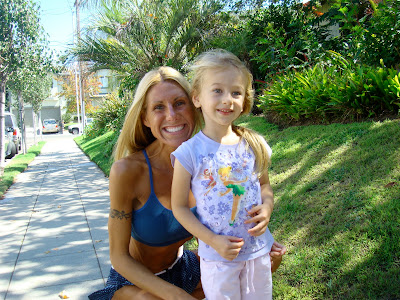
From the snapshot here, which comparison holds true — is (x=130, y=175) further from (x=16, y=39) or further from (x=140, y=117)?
(x=16, y=39)

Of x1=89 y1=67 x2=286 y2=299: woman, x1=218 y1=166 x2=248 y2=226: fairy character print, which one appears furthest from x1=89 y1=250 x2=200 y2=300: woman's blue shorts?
x1=218 y1=166 x2=248 y2=226: fairy character print

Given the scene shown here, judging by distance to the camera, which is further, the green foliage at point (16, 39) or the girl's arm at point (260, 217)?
the green foliage at point (16, 39)

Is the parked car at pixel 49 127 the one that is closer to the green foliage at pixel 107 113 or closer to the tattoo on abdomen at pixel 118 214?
the green foliage at pixel 107 113

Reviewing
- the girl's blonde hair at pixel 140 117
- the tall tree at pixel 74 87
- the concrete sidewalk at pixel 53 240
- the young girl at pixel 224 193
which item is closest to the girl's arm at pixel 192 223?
the young girl at pixel 224 193

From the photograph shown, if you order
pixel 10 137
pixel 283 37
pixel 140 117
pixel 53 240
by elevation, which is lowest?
pixel 10 137

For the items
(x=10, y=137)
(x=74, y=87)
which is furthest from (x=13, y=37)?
(x=74, y=87)

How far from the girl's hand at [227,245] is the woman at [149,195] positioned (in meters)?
0.35

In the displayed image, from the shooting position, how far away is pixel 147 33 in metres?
11.6

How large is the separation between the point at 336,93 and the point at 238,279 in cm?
519

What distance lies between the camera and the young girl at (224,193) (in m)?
1.74

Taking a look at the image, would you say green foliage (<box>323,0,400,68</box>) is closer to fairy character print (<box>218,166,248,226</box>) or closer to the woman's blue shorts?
the woman's blue shorts

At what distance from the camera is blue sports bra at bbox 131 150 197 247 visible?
204 centimetres

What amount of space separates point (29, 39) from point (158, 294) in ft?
40.4

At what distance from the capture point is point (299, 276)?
3.15 metres
